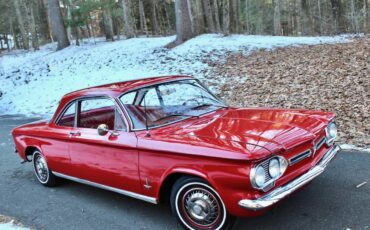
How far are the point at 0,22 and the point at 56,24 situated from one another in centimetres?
1944

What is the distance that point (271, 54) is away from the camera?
1388 centimetres

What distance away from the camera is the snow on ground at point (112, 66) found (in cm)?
1448

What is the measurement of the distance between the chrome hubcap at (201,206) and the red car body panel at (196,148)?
0.23 metres

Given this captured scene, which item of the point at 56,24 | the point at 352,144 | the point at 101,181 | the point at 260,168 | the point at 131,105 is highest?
the point at 56,24

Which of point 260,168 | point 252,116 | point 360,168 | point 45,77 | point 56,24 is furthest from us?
point 56,24

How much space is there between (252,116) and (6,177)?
447 centimetres

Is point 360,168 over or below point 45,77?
below

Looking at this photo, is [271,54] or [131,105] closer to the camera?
[131,105]

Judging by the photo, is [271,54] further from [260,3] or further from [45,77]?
[260,3]

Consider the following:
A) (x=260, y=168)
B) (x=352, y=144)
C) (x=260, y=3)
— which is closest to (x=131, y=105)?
(x=260, y=168)

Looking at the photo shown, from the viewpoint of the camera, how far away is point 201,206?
388 cm

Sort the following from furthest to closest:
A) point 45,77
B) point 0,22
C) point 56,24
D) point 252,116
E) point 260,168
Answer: point 0,22
point 56,24
point 45,77
point 252,116
point 260,168

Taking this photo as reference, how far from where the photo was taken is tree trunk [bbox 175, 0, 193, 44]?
660 inches

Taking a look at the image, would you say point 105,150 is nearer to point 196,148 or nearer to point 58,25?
point 196,148
